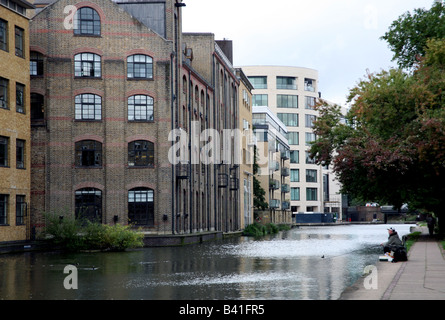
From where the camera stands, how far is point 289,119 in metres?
130

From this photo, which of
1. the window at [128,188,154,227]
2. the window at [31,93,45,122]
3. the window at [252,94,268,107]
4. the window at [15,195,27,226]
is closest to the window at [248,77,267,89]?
the window at [252,94,268,107]

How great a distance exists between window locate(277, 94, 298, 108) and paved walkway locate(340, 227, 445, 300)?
10819 cm

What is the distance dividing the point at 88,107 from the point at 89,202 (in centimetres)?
565

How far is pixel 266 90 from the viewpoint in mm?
127750

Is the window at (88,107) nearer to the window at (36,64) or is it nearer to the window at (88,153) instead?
the window at (88,153)

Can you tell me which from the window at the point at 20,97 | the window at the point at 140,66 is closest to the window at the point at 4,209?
the window at the point at 20,97

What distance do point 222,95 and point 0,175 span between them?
28.2m

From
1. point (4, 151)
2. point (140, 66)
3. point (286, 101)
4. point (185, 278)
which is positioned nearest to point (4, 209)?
point (4, 151)

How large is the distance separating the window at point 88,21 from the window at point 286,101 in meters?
90.4

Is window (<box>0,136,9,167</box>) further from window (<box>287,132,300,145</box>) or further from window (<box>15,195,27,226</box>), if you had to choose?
window (<box>287,132,300,145</box>)

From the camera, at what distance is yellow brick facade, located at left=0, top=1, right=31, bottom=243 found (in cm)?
3378

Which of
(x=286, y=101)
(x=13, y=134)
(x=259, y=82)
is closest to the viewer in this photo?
(x=13, y=134)

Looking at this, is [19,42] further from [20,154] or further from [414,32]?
[414,32]

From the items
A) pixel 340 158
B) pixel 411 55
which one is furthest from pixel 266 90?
pixel 340 158
